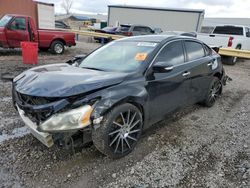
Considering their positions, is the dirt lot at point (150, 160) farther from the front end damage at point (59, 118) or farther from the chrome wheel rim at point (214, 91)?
the chrome wheel rim at point (214, 91)

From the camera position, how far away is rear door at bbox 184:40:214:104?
4.12 m

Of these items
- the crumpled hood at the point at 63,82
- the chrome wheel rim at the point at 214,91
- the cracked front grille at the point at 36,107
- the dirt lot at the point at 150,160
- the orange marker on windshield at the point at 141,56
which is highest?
the orange marker on windshield at the point at 141,56

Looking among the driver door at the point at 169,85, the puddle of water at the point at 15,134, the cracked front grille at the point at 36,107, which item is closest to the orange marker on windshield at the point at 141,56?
the driver door at the point at 169,85

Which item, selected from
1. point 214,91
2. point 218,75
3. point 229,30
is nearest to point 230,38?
point 229,30

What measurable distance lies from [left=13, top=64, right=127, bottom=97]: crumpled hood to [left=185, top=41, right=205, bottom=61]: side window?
167 centimetres

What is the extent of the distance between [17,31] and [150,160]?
920cm

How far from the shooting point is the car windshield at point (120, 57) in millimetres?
3322

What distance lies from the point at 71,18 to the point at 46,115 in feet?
186

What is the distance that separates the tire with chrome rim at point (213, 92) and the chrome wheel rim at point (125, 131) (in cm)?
240

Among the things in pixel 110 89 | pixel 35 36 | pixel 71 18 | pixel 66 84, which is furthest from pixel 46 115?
pixel 71 18

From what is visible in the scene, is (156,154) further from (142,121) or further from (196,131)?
(196,131)

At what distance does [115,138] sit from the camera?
9.41ft

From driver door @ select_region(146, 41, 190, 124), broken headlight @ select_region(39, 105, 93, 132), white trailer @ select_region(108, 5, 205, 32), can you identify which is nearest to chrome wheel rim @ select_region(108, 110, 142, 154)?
driver door @ select_region(146, 41, 190, 124)

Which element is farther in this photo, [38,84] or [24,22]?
[24,22]
